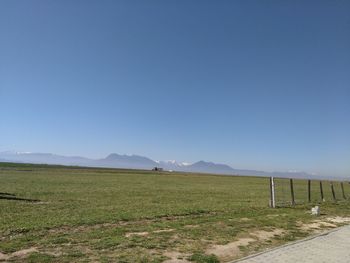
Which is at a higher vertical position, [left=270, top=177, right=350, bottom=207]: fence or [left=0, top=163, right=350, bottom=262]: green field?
[left=270, top=177, right=350, bottom=207]: fence

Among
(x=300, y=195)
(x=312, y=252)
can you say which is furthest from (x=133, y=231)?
(x=300, y=195)

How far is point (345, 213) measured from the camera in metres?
20.6

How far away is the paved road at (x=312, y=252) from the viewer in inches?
384

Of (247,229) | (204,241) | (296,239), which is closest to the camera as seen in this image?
(204,241)

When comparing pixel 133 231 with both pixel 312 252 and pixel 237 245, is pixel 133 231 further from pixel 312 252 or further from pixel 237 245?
pixel 312 252

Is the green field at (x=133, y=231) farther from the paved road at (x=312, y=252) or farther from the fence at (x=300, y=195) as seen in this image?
the fence at (x=300, y=195)

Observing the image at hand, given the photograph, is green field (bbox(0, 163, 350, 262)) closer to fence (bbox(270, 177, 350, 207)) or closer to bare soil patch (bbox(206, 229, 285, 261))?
bare soil patch (bbox(206, 229, 285, 261))

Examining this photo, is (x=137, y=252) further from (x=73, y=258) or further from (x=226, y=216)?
(x=226, y=216)

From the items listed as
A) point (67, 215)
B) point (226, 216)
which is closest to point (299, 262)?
point (226, 216)

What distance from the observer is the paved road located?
9748 millimetres

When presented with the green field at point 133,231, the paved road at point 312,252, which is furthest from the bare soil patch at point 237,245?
the paved road at point 312,252

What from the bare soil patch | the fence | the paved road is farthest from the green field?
the fence

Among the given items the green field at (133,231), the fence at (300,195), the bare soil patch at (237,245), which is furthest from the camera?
the fence at (300,195)

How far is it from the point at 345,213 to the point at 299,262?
12596 mm
